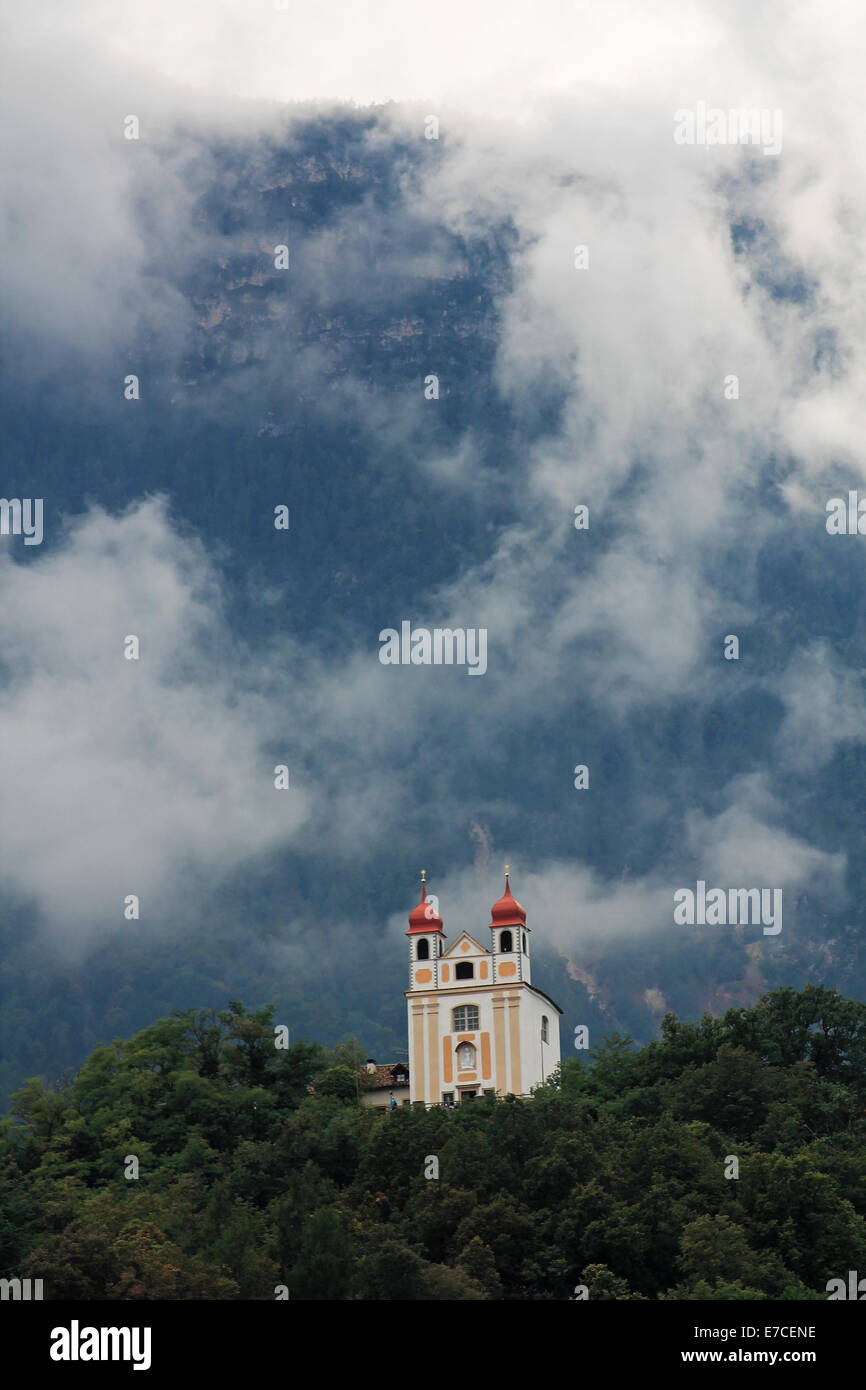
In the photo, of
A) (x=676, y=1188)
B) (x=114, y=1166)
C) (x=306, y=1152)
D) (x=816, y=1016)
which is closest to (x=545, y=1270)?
(x=676, y=1188)

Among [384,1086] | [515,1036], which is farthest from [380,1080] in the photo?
[515,1036]

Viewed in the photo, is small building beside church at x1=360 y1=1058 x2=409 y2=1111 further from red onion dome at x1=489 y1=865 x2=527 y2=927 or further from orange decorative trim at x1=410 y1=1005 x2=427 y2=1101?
red onion dome at x1=489 y1=865 x2=527 y2=927

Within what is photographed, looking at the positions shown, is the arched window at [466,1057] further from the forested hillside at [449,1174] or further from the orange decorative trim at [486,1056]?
the forested hillside at [449,1174]

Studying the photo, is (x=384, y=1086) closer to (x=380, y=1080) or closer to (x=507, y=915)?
(x=380, y=1080)

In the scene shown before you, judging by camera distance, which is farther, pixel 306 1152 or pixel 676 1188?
pixel 306 1152
